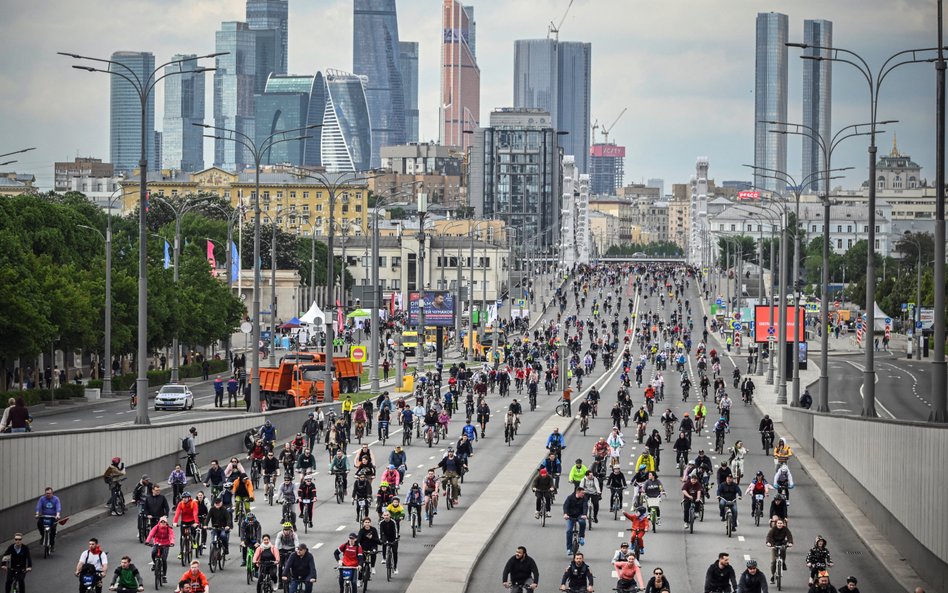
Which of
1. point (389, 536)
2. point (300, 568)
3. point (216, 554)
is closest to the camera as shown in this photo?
point (300, 568)

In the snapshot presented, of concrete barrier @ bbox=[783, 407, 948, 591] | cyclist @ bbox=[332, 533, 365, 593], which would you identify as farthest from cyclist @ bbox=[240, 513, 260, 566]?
concrete barrier @ bbox=[783, 407, 948, 591]

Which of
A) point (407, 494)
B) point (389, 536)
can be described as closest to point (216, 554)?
point (389, 536)

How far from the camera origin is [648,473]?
1289 inches

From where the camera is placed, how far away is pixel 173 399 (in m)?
62.0

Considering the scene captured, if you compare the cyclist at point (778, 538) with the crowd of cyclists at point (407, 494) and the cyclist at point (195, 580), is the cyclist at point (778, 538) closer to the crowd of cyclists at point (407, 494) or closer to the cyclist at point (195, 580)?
the crowd of cyclists at point (407, 494)

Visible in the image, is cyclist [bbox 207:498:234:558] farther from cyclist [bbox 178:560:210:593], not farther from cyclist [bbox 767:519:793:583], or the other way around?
cyclist [bbox 767:519:793:583]

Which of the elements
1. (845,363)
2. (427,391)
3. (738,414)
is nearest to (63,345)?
(427,391)

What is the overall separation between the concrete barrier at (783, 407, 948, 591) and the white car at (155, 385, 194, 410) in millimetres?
28322

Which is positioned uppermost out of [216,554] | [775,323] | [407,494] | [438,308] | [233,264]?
[233,264]

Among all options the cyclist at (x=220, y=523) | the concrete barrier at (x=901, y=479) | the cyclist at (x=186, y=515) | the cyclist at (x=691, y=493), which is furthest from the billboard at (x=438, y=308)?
the cyclist at (x=220, y=523)

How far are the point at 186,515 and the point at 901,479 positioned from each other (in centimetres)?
1234

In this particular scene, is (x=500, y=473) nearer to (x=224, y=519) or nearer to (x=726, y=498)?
(x=726, y=498)

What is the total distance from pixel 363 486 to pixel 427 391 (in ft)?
96.6

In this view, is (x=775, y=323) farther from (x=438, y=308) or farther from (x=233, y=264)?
(x=233, y=264)
